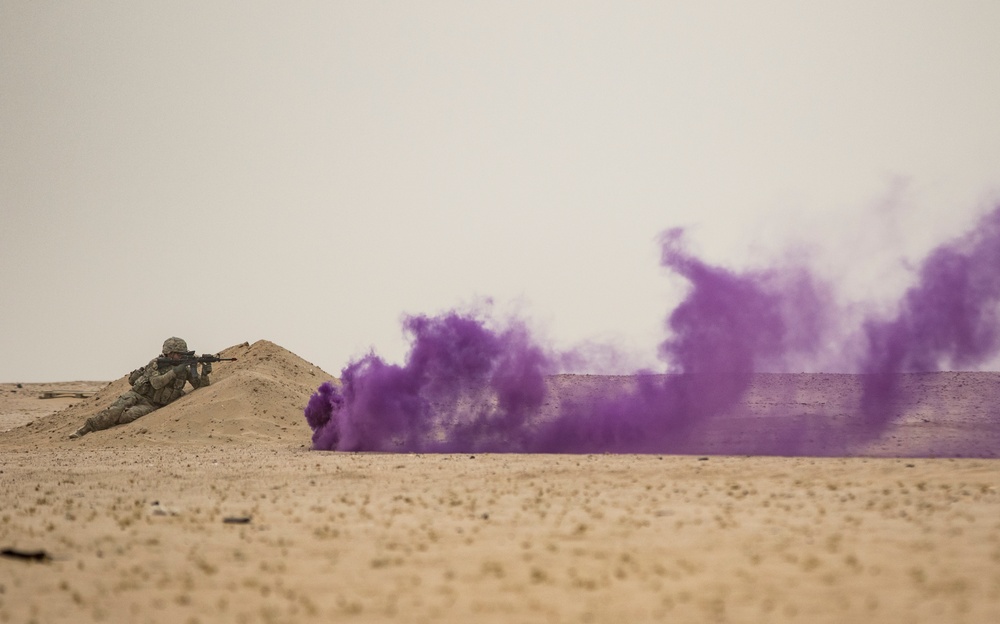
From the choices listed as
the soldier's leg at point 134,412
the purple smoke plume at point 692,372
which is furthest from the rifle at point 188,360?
the purple smoke plume at point 692,372

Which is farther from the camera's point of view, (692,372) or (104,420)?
(104,420)

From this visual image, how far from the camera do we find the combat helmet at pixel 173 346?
46.3m

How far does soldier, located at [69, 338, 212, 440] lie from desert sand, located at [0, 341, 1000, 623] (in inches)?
647

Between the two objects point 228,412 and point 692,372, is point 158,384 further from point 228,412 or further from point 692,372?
point 692,372

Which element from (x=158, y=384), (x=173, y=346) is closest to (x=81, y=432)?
(x=158, y=384)

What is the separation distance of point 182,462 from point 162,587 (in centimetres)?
1929

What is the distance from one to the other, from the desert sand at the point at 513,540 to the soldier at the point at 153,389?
16.4 m

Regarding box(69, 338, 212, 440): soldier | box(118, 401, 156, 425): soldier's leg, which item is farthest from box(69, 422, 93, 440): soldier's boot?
box(118, 401, 156, 425): soldier's leg

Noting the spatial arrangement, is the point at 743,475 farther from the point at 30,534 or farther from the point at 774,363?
the point at 30,534

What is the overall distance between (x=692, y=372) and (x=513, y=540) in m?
20.7

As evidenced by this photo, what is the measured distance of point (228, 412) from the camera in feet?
136

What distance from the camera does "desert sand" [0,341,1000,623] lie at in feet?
33.8

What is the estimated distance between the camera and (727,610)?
9930mm

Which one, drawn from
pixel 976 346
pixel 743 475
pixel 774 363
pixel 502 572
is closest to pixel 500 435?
pixel 774 363
